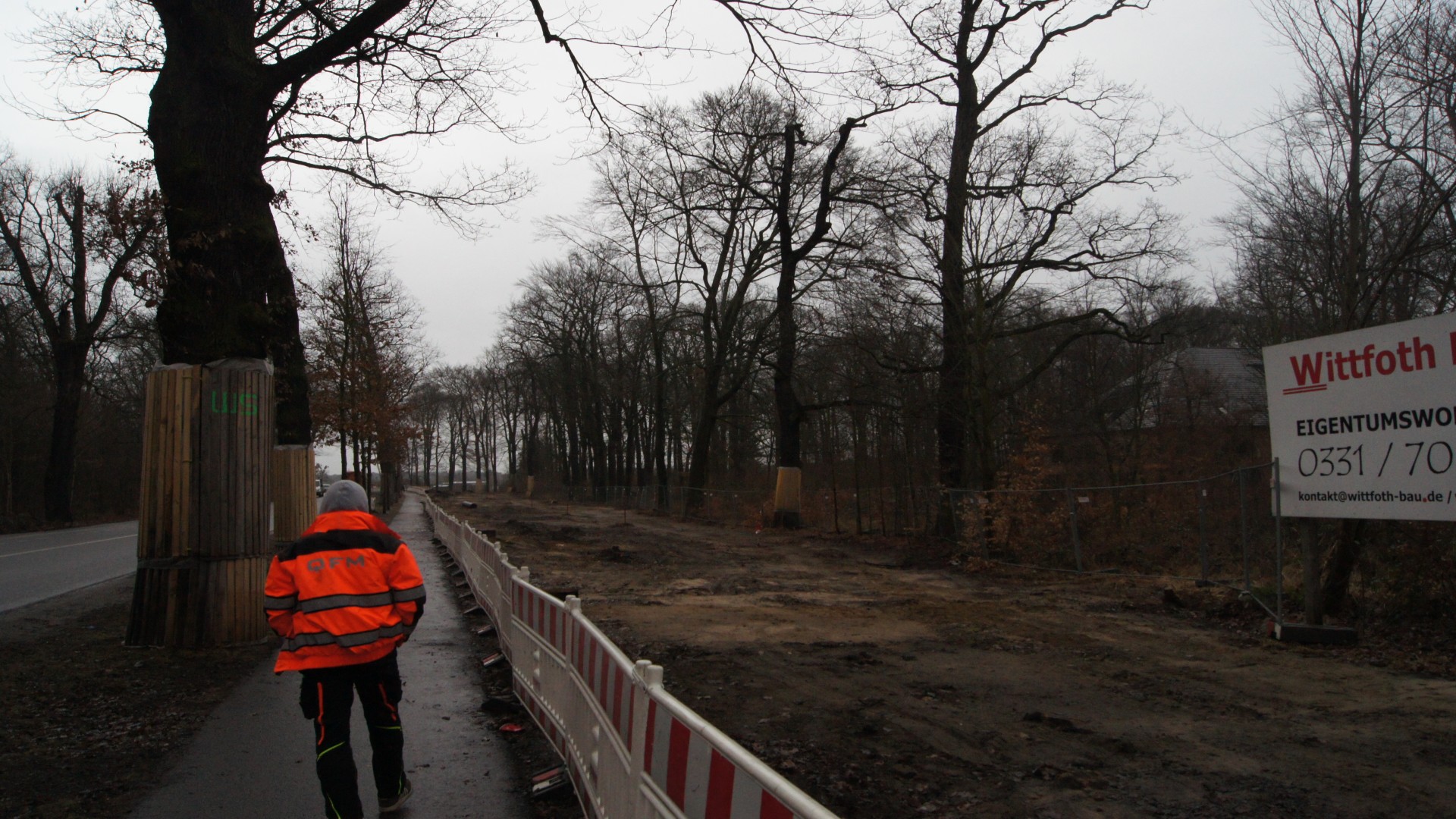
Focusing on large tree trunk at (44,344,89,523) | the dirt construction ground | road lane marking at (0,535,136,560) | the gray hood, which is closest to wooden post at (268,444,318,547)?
the dirt construction ground

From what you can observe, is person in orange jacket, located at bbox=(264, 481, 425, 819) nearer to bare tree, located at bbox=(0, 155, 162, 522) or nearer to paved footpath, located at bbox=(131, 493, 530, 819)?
paved footpath, located at bbox=(131, 493, 530, 819)

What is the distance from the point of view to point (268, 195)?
10.7 m

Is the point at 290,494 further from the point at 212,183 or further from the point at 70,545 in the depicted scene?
the point at 70,545

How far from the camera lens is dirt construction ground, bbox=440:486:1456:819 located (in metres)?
5.38

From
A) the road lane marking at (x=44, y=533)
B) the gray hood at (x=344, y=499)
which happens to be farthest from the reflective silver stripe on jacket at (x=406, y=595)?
the road lane marking at (x=44, y=533)

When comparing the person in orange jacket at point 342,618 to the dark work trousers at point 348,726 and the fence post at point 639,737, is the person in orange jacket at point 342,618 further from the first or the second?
the fence post at point 639,737

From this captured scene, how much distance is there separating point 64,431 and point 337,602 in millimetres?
34477

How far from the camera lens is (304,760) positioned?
20.6ft

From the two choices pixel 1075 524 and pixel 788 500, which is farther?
pixel 788 500

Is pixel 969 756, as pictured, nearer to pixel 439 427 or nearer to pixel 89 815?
pixel 89 815

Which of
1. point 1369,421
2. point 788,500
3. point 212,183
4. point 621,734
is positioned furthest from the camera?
point 788,500

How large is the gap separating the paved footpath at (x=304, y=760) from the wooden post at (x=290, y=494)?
7.81 metres

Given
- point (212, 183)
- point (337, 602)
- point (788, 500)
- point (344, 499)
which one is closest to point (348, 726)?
point (337, 602)

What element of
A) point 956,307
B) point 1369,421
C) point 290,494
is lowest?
point 290,494
